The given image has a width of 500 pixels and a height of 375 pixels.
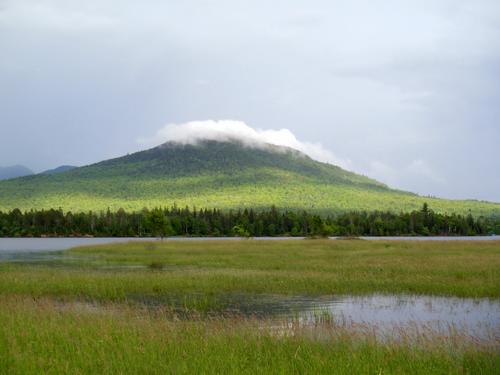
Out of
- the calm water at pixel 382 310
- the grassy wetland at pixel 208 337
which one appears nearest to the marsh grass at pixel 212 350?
the grassy wetland at pixel 208 337

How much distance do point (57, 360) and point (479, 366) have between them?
11484mm

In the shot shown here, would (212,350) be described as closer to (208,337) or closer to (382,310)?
(208,337)

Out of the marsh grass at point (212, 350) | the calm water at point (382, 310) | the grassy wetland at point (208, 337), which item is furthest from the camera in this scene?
the calm water at point (382, 310)

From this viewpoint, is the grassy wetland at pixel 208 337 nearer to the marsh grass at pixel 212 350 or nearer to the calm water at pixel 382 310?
the marsh grass at pixel 212 350

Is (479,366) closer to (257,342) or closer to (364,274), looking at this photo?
(257,342)

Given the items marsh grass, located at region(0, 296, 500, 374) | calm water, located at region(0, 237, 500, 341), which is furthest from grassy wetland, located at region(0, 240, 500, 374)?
calm water, located at region(0, 237, 500, 341)

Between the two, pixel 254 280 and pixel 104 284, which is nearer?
pixel 104 284

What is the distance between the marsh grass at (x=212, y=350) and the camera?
14781 mm

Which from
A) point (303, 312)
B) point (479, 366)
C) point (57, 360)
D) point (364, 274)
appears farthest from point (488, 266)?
point (57, 360)

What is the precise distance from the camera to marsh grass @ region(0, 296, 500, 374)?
14781 millimetres

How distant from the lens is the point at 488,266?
44938 mm

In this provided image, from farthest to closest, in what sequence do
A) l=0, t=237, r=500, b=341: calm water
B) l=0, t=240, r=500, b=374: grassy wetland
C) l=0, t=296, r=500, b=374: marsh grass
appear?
l=0, t=237, r=500, b=341: calm water → l=0, t=240, r=500, b=374: grassy wetland → l=0, t=296, r=500, b=374: marsh grass

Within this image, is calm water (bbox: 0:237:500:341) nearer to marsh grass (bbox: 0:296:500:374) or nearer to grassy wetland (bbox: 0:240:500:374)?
grassy wetland (bbox: 0:240:500:374)

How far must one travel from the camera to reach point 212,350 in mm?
16812
